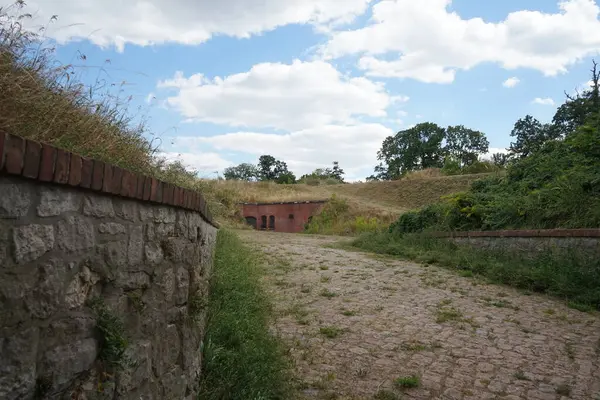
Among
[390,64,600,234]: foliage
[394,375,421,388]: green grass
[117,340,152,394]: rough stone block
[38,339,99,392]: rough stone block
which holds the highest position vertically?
[390,64,600,234]: foliage

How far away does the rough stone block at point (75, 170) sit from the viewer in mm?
1924

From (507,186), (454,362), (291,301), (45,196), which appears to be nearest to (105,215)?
(45,196)

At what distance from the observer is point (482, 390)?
4117 millimetres

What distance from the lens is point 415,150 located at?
6788cm

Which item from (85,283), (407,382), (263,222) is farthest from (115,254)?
(263,222)

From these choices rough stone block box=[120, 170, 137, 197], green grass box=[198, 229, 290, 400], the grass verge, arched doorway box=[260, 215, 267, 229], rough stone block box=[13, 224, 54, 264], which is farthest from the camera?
arched doorway box=[260, 215, 267, 229]

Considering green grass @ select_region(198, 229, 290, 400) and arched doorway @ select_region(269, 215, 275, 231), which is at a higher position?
arched doorway @ select_region(269, 215, 275, 231)

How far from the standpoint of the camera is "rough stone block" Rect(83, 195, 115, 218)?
211cm

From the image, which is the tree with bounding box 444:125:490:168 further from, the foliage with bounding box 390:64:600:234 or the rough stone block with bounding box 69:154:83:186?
the rough stone block with bounding box 69:154:83:186

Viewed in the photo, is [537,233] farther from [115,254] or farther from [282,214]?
[282,214]

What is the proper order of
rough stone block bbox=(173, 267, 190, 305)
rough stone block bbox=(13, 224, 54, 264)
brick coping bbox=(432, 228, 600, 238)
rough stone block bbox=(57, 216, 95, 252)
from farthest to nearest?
1. brick coping bbox=(432, 228, 600, 238)
2. rough stone block bbox=(173, 267, 190, 305)
3. rough stone block bbox=(57, 216, 95, 252)
4. rough stone block bbox=(13, 224, 54, 264)

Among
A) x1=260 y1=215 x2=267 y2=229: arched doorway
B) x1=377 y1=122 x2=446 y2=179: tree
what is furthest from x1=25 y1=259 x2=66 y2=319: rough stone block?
x1=377 y1=122 x2=446 y2=179: tree

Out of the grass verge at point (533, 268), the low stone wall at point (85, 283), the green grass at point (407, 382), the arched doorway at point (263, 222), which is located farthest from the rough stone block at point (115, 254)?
the arched doorway at point (263, 222)

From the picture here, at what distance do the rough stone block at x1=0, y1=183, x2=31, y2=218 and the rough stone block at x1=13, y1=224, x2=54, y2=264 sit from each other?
57 mm
